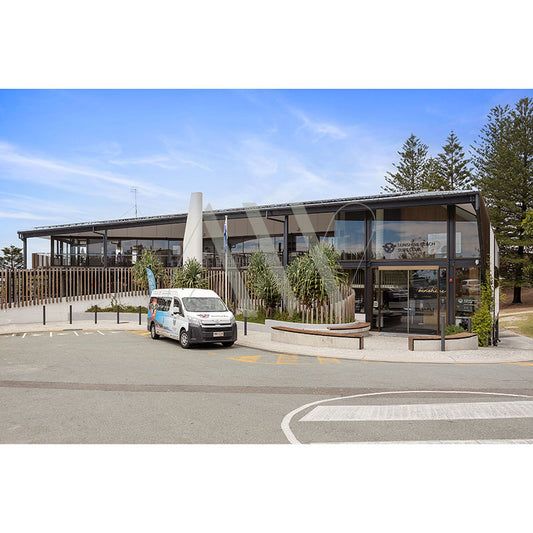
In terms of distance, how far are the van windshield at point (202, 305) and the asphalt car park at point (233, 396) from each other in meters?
1.56

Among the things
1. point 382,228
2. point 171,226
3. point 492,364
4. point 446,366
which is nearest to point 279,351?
Answer: point 446,366

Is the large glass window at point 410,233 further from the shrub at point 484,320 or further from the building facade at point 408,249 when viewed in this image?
the shrub at point 484,320

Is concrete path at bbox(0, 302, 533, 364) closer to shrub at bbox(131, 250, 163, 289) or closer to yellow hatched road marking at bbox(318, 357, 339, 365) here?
yellow hatched road marking at bbox(318, 357, 339, 365)

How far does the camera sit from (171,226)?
3056 centimetres

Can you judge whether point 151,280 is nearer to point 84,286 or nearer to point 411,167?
point 84,286

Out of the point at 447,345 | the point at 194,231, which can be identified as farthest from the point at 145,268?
the point at 447,345

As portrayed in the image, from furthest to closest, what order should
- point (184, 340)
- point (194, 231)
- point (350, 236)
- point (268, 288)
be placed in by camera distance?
point (194, 231) < point (350, 236) < point (268, 288) < point (184, 340)

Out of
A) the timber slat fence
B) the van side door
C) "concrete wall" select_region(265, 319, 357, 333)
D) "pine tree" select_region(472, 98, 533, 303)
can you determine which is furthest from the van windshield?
"pine tree" select_region(472, 98, 533, 303)

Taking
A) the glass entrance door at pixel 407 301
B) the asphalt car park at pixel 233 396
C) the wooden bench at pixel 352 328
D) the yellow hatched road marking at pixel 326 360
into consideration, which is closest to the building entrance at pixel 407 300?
the glass entrance door at pixel 407 301

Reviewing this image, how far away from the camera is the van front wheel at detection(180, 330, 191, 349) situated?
13.8m

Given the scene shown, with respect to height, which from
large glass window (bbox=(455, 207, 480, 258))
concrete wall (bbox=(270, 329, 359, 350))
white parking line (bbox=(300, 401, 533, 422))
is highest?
large glass window (bbox=(455, 207, 480, 258))

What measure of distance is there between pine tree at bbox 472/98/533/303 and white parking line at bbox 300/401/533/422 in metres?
34.2

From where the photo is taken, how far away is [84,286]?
84.4 ft

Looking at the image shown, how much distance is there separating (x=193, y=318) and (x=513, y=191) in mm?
34300
